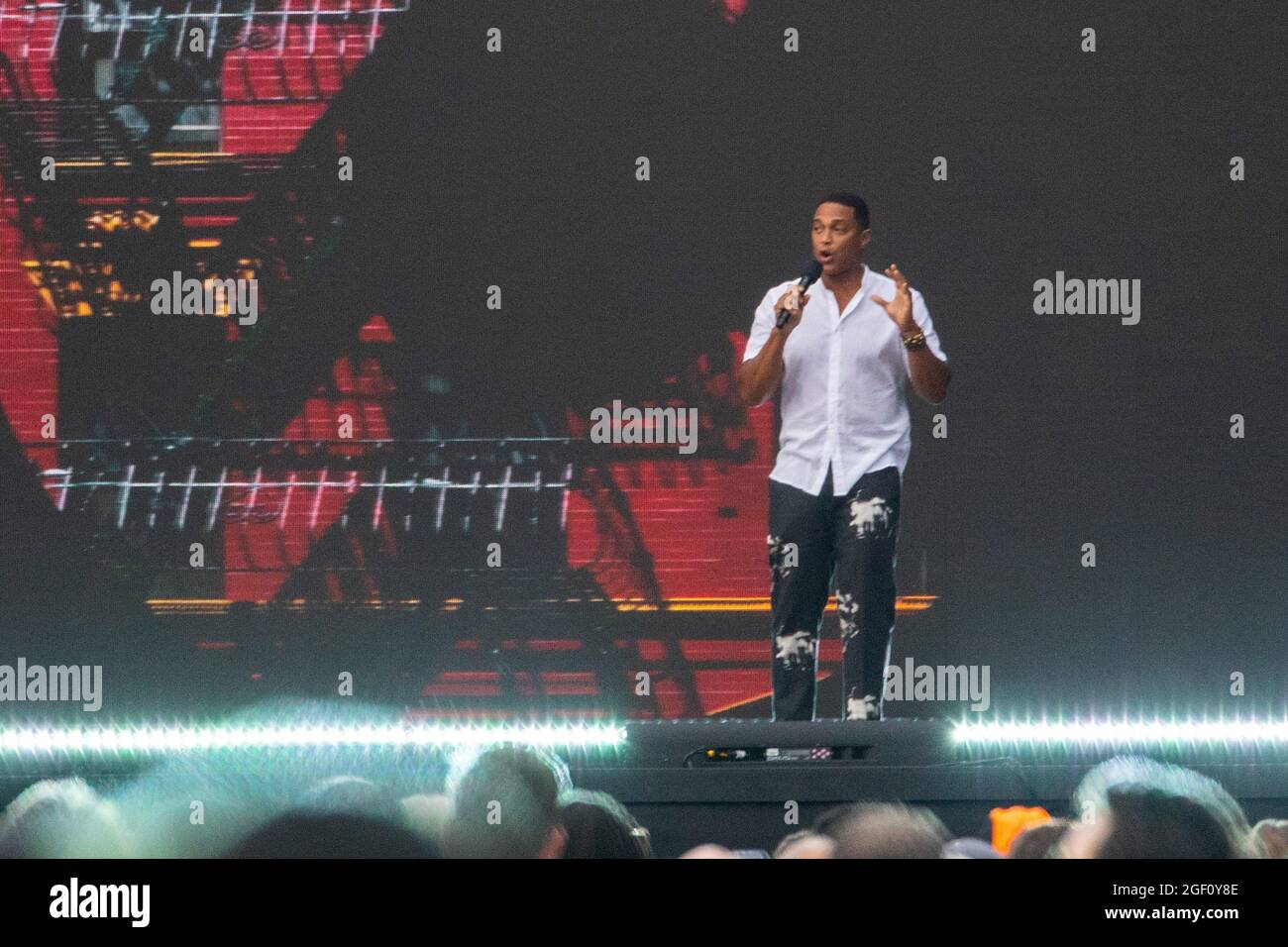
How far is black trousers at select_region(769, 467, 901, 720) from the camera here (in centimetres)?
310

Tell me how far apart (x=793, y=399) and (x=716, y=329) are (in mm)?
825

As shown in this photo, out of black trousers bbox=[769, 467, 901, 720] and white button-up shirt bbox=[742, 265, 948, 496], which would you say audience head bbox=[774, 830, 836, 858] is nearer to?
black trousers bbox=[769, 467, 901, 720]

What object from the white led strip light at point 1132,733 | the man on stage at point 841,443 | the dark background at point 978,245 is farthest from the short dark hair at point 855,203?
the white led strip light at point 1132,733

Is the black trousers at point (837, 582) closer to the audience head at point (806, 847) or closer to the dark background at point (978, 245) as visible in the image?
the dark background at point (978, 245)

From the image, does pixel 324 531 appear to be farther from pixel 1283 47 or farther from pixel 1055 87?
pixel 1283 47

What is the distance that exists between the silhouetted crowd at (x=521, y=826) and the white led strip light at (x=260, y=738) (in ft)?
1.37

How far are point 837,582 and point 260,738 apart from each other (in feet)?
3.97

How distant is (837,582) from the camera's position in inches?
125

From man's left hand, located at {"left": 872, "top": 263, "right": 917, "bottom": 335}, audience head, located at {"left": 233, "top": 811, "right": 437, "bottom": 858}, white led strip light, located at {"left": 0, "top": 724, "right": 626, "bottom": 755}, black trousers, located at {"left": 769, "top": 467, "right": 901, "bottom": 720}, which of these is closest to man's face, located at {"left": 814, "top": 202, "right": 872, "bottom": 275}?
man's left hand, located at {"left": 872, "top": 263, "right": 917, "bottom": 335}

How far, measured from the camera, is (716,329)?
4.05 metres

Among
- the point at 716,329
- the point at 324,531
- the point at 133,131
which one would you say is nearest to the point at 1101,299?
the point at 716,329

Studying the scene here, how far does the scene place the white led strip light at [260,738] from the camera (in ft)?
8.09

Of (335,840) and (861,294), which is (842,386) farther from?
(335,840)
